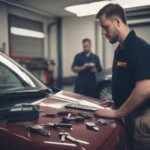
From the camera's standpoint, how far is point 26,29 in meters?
7.64

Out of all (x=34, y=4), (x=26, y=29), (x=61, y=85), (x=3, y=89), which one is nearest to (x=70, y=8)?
(x=34, y=4)

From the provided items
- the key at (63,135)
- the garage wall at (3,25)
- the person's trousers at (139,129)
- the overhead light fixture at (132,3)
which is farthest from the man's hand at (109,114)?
the garage wall at (3,25)

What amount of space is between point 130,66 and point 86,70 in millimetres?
3069

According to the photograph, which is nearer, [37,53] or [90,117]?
[90,117]

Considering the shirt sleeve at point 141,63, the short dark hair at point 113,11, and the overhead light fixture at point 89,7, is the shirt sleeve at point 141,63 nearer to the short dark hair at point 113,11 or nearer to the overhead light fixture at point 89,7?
the short dark hair at point 113,11

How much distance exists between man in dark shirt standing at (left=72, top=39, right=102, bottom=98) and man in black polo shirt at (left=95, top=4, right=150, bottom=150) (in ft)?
9.40

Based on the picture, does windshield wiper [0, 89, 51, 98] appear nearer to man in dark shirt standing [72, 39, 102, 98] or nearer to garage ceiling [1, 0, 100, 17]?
man in dark shirt standing [72, 39, 102, 98]

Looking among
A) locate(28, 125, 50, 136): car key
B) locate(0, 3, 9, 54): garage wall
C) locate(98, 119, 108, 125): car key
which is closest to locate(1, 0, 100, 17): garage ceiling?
locate(0, 3, 9, 54): garage wall

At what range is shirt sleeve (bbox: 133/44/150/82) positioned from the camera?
1430 millimetres

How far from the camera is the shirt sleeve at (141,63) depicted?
1.43m

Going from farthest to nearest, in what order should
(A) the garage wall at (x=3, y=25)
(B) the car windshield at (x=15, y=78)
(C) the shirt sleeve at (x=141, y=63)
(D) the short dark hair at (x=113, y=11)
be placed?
(A) the garage wall at (x=3, y=25) → (B) the car windshield at (x=15, y=78) → (D) the short dark hair at (x=113, y=11) → (C) the shirt sleeve at (x=141, y=63)

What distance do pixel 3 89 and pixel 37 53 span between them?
6.48 metres

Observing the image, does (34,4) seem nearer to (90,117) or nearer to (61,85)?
(61,85)

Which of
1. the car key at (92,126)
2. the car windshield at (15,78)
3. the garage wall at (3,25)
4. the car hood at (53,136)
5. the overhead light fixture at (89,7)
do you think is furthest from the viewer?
the garage wall at (3,25)
